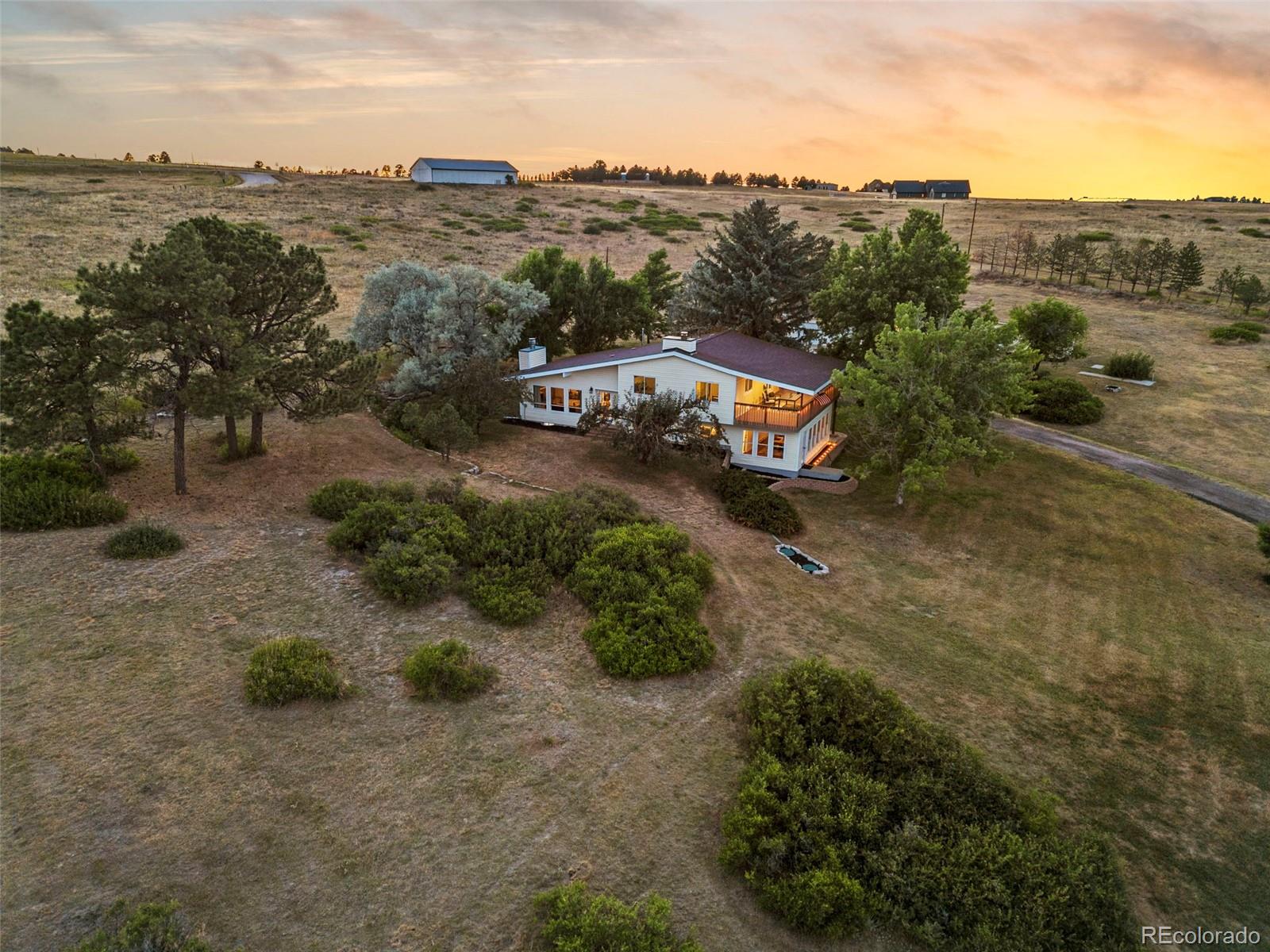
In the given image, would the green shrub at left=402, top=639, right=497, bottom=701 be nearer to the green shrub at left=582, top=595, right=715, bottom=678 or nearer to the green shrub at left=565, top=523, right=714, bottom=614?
the green shrub at left=582, top=595, right=715, bottom=678

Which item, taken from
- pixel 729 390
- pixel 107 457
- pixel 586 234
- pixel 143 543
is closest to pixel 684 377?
pixel 729 390

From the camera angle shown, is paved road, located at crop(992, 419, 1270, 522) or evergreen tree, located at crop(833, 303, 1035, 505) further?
paved road, located at crop(992, 419, 1270, 522)

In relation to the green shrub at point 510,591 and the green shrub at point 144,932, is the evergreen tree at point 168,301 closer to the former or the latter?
the green shrub at point 510,591

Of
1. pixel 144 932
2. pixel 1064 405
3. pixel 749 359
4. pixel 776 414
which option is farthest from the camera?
pixel 1064 405

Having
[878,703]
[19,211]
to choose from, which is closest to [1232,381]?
[878,703]

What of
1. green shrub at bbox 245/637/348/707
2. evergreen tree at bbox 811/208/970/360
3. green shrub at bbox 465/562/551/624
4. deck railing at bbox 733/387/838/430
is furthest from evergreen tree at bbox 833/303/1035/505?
green shrub at bbox 245/637/348/707

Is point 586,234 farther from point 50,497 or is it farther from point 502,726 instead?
point 502,726
